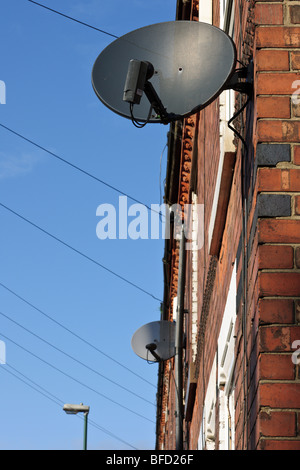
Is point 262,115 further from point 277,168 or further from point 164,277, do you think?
point 164,277

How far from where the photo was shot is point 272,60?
14.5 ft

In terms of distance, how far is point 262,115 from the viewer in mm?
4309

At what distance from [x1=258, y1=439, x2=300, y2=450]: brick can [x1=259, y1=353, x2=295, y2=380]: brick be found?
262 mm

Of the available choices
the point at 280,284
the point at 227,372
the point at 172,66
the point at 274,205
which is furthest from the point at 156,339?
the point at 280,284

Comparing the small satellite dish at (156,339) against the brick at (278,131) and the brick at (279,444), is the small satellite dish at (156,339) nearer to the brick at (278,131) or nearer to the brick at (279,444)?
the brick at (278,131)

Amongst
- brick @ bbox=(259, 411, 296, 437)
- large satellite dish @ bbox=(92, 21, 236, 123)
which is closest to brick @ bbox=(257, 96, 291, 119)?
large satellite dish @ bbox=(92, 21, 236, 123)

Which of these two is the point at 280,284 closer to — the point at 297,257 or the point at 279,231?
the point at 297,257

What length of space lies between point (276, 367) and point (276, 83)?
1382 mm

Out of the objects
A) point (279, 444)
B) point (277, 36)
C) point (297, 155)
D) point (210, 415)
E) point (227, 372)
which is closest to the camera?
point (279, 444)

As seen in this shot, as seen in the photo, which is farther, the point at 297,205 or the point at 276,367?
the point at 297,205

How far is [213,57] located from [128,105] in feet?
1.73

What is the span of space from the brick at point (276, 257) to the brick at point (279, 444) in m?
0.76

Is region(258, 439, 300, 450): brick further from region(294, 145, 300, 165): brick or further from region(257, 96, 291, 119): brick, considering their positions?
region(257, 96, 291, 119): brick

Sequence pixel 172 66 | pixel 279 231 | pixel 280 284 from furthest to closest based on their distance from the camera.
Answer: pixel 172 66 → pixel 279 231 → pixel 280 284
